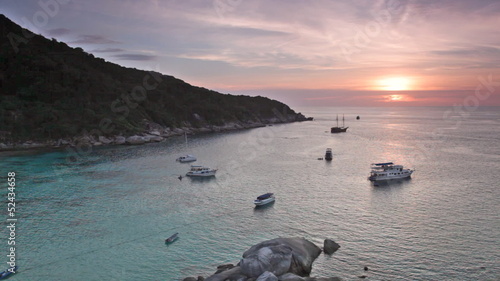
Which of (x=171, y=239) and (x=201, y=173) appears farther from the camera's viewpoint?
(x=201, y=173)

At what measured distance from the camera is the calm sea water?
32.9 meters

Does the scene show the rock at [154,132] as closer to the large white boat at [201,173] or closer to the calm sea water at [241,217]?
the calm sea water at [241,217]

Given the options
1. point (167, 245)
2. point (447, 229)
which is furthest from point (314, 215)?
point (167, 245)

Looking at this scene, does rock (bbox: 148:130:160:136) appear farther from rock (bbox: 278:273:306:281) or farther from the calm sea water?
rock (bbox: 278:273:306:281)

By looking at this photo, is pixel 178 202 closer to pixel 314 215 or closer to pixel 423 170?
pixel 314 215

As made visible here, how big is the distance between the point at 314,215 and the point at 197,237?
16705mm

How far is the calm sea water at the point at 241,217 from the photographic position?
3288 centimetres

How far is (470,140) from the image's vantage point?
419 ft

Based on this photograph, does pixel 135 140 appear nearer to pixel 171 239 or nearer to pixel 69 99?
pixel 69 99

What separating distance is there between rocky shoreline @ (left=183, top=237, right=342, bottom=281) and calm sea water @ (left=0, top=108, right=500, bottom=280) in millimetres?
1881

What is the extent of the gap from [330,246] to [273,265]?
10195 millimetres

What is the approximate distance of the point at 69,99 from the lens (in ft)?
448

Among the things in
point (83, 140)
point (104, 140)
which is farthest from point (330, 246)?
point (104, 140)

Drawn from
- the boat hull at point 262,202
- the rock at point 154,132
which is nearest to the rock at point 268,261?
the boat hull at point 262,202
